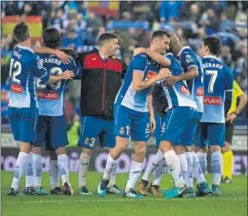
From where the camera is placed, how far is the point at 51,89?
14477 mm

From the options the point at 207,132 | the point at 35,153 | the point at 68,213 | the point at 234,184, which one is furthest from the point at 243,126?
the point at 68,213

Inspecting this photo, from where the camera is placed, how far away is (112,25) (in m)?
27.9

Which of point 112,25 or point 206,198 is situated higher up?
point 112,25

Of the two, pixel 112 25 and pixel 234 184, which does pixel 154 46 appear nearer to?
pixel 234 184

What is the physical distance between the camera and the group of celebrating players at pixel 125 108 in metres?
13.6

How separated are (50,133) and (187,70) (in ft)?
7.09

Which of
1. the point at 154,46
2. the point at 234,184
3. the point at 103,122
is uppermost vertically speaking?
the point at 154,46

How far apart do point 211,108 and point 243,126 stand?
266 inches

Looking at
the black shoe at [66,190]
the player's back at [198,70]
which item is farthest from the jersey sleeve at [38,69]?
the player's back at [198,70]

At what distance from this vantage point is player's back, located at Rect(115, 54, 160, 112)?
1353cm

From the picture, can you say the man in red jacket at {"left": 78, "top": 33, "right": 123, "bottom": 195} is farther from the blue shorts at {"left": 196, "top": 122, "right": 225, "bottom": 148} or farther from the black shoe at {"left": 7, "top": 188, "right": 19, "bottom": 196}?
the blue shorts at {"left": 196, "top": 122, "right": 225, "bottom": 148}

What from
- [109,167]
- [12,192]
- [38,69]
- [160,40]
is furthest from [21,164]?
[160,40]

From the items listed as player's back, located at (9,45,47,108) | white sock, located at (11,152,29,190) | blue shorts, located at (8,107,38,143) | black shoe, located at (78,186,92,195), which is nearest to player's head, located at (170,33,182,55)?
player's back, located at (9,45,47,108)

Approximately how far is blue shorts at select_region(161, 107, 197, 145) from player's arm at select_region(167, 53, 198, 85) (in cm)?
39
